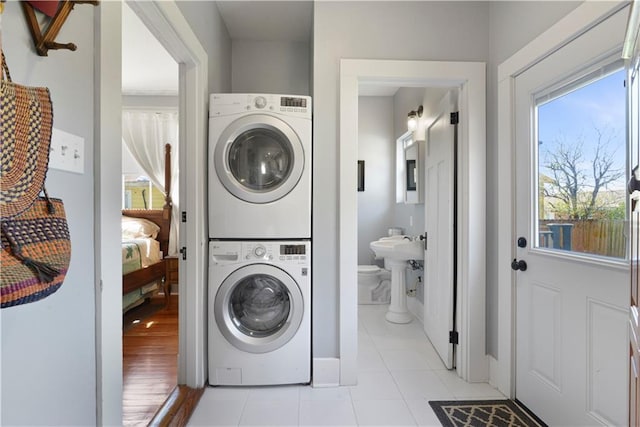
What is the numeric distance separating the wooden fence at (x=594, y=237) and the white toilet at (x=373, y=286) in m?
2.22

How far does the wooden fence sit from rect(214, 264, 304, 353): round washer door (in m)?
1.44

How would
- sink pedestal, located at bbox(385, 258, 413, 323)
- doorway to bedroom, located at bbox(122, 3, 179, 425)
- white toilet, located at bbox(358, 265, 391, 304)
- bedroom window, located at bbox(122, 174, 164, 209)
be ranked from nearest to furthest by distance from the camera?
doorway to bedroom, located at bbox(122, 3, 179, 425) < sink pedestal, located at bbox(385, 258, 413, 323) < white toilet, located at bbox(358, 265, 391, 304) < bedroom window, located at bbox(122, 174, 164, 209)

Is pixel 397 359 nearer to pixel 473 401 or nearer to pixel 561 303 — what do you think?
pixel 473 401

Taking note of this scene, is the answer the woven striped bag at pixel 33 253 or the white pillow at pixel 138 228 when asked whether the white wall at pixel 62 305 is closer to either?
the woven striped bag at pixel 33 253

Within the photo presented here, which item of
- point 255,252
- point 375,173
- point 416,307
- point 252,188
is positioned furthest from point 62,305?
point 375,173

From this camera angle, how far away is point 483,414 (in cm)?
176

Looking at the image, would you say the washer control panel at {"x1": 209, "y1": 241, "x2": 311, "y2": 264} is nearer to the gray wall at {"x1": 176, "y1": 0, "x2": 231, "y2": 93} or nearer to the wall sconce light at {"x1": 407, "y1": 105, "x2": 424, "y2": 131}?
the gray wall at {"x1": 176, "y1": 0, "x2": 231, "y2": 93}

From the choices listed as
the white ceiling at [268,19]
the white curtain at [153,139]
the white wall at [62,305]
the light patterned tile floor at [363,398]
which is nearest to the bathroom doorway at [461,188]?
the light patterned tile floor at [363,398]

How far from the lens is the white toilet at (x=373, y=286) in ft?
12.2

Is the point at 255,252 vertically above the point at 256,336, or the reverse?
the point at 255,252

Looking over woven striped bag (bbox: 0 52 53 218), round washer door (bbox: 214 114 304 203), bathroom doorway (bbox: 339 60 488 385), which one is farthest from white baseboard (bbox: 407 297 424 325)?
woven striped bag (bbox: 0 52 53 218)

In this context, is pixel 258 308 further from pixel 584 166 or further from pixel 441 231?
pixel 584 166

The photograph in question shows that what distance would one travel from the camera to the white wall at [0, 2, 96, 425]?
73 centimetres

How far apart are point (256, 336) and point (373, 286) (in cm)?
203
